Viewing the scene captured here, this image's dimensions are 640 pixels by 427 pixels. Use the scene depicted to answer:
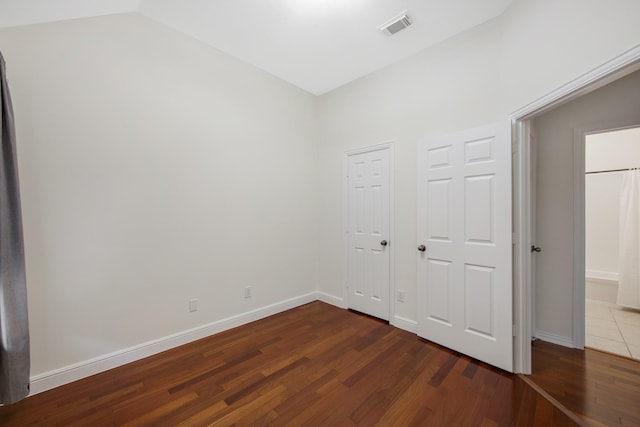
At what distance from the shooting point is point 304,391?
6.12ft

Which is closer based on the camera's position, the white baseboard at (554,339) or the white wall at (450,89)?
the white wall at (450,89)

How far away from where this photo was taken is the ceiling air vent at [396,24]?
2.25 m

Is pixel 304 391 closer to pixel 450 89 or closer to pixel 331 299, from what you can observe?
pixel 331 299

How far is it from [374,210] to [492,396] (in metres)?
2.01

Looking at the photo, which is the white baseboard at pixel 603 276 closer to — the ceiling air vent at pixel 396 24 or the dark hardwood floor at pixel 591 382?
the dark hardwood floor at pixel 591 382

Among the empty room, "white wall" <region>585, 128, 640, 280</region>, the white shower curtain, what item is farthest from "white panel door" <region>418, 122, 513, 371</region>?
"white wall" <region>585, 128, 640, 280</region>

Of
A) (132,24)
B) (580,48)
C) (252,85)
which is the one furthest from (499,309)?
(132,24)

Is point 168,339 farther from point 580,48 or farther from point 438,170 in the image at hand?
point 580,48

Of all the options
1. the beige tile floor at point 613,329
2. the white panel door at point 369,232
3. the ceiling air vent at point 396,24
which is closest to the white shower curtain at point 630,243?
the beige tile floor at point 613,329

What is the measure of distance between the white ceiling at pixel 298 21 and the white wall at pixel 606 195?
3.27 meters

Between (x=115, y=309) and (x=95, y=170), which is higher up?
(x=95, y=170)

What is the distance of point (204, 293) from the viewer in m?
2.69

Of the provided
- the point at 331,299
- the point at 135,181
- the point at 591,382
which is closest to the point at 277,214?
the point at 331,299

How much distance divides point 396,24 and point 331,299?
3337 mm
